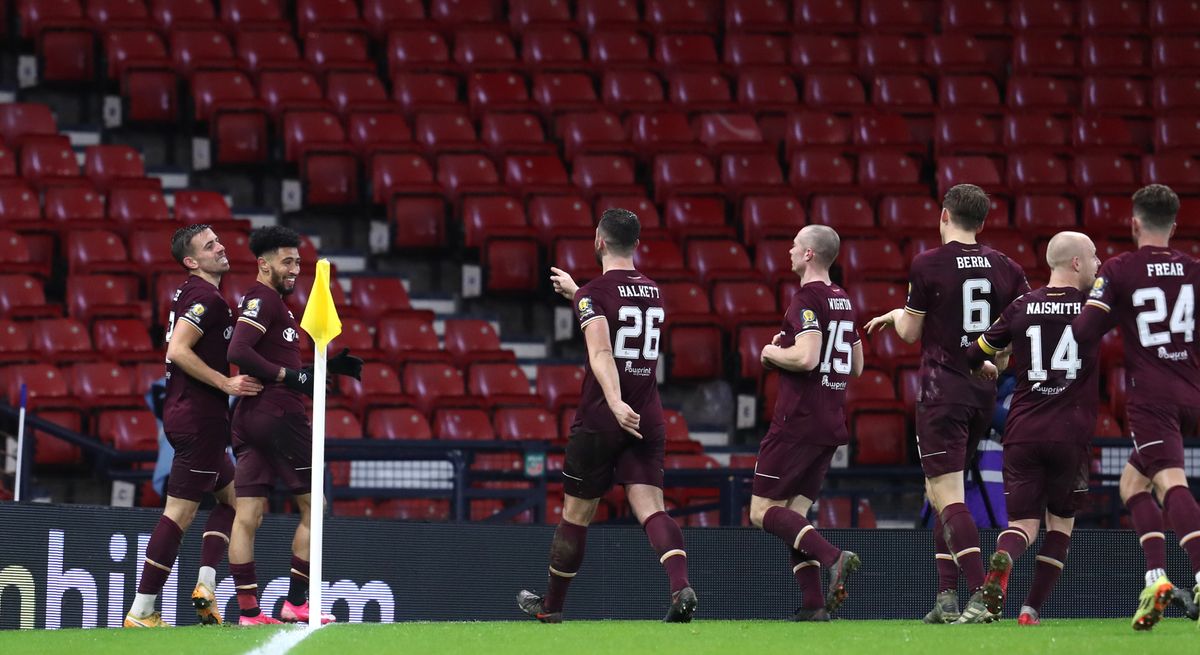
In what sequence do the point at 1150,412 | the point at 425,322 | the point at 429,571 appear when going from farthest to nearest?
1. the point at 425,322
2. the point at 429,571
3. the point at 1150,412

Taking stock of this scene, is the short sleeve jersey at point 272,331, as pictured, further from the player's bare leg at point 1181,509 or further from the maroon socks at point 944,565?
the player's bare leg at point 1181,509

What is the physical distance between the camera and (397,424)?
1280 cm

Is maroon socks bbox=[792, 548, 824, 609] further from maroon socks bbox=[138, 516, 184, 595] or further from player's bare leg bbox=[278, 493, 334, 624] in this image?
maroon socks bbox=[138, 516, 184, 595]

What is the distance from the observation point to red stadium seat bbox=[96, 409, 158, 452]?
1236 cm

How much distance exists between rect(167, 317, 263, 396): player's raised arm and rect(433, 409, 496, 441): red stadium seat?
15.4 feet

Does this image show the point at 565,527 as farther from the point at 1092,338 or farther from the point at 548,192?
the point at 548,192

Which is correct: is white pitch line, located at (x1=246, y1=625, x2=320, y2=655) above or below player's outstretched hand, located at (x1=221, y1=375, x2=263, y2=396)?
below

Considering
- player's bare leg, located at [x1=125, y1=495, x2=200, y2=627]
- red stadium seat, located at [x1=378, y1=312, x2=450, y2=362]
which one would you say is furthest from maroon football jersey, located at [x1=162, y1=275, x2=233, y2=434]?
red stadium seat, located at [x1=378, y1=312, x2=450, y2=362]

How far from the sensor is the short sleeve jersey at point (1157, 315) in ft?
22.7

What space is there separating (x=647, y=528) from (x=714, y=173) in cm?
921

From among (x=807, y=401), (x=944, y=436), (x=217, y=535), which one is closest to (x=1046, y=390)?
(x=944, y=436)

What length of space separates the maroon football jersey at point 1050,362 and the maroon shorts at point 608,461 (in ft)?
5.10

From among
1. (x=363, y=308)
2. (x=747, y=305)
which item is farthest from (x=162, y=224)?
(x=747, y=305)

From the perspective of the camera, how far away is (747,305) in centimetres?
1463
